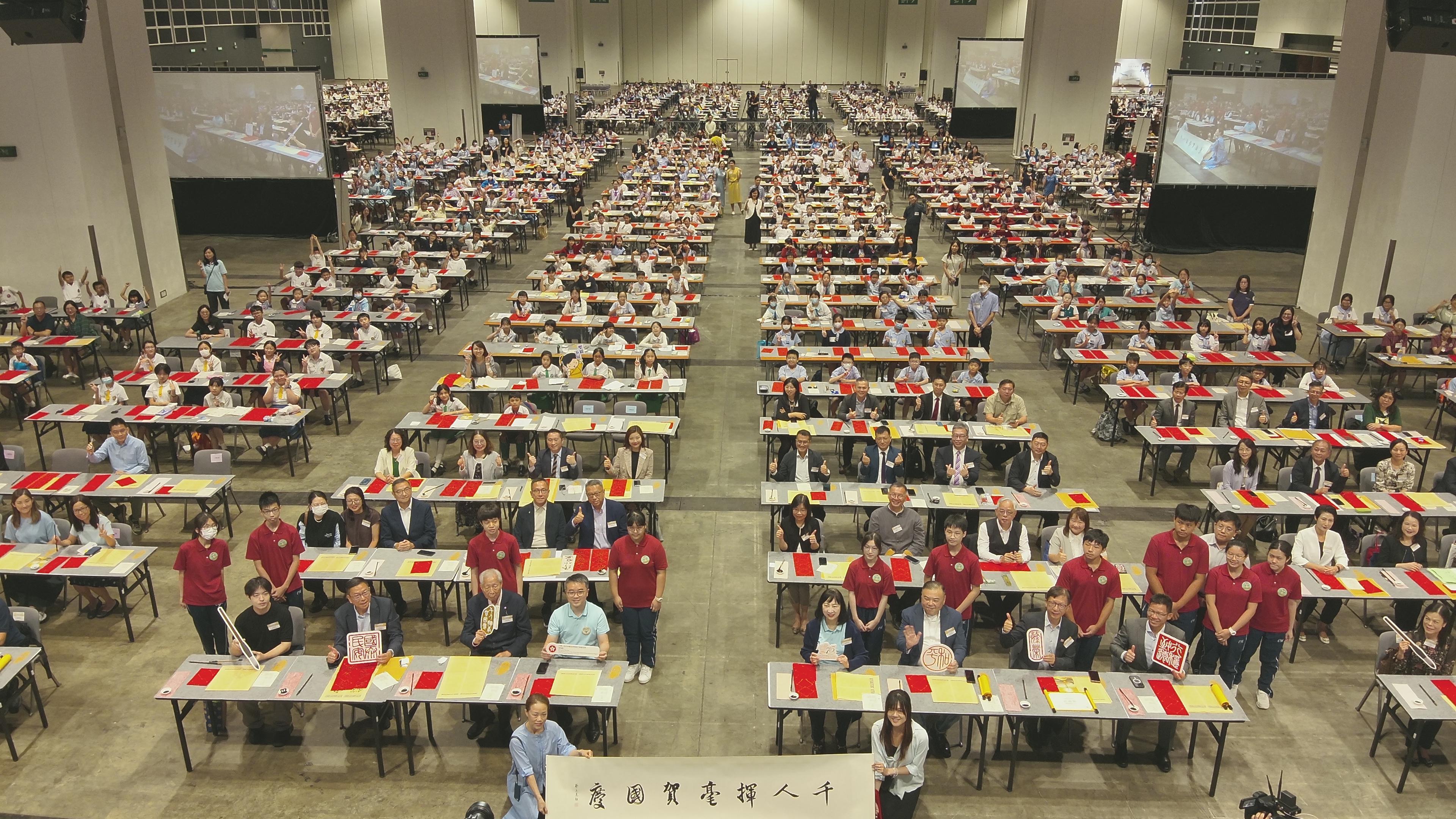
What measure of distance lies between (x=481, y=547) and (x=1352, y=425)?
10.4 metres

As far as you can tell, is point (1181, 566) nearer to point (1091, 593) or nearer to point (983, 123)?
point (1091, 593)

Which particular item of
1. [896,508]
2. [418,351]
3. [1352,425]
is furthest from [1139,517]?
[418,351]

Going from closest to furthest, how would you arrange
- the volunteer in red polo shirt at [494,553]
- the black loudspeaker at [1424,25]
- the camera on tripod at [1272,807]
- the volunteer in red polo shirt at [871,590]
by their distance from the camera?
the camera on tripod at [1272,807] < the volunteer in red polo shirt at [871,590] < the volunteer in red polo shirt at [494,553] < the black loudspeaker at [1424,25]

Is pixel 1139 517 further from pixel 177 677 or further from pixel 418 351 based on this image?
pixel 418 351

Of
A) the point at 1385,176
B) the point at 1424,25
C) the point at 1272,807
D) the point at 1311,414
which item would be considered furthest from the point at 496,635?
the point at 1385,176

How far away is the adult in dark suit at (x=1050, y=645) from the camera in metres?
7.32

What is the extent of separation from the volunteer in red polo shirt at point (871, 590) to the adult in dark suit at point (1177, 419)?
5768mm

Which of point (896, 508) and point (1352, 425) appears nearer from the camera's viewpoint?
point (896, 508)

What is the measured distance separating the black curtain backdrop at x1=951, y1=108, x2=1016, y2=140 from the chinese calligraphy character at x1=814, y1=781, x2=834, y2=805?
41860mm

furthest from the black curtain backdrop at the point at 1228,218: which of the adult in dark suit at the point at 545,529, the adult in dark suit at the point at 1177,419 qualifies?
the adult in dark suit at the point at 545,529

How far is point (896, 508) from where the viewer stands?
8758mm

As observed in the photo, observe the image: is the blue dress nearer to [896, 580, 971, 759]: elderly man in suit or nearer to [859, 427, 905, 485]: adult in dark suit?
[896, 580, 971, 759]: elderly man in suit

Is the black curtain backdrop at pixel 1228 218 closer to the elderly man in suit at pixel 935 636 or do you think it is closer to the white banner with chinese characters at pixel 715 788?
the elderly man in suit at pixel 935 636

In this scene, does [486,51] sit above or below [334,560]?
above
